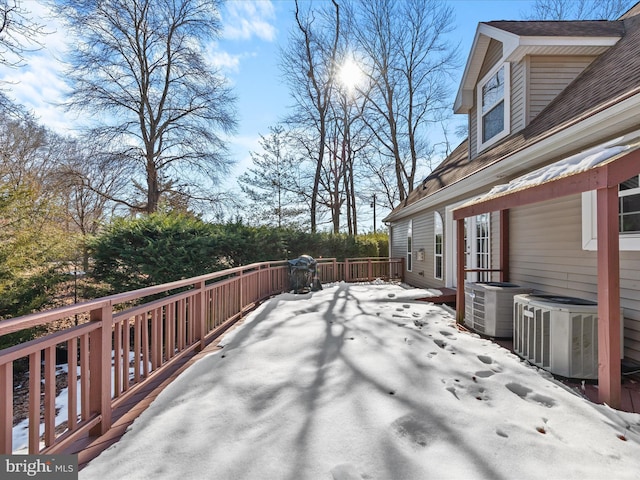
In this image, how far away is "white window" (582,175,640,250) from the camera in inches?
118

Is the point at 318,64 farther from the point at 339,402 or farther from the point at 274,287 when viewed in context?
the point at 339,402

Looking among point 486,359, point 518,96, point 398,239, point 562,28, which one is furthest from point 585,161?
point 398,239

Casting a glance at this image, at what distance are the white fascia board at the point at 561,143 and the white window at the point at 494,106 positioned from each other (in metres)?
1.18

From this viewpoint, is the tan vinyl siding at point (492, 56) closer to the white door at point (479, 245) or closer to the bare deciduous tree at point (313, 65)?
the white door at point (479, 245)

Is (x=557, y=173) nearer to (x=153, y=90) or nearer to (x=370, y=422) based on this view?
(x=370, y=422)

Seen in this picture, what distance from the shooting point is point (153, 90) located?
12945 millimetres

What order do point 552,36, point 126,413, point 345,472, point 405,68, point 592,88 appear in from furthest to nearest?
1. point 405,68
2. point 552,36
3. point 592,88
4. point 126,413
5. point 345,472

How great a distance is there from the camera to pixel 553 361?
9.29 ft

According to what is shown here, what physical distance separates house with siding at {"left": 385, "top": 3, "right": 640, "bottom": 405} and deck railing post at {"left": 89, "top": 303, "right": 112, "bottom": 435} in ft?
11.5

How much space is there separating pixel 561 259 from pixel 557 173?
1.82 metres

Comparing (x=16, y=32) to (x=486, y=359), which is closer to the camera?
(x=486, y=359)

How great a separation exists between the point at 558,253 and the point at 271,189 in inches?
599

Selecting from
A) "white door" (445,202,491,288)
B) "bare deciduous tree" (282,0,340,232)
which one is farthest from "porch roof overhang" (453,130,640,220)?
"bare deciduous tree" (282,0,340,232)

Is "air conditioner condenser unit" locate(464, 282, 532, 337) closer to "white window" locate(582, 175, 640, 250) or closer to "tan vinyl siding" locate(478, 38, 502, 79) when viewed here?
"white window" locate(582, 175, 640, 250)
